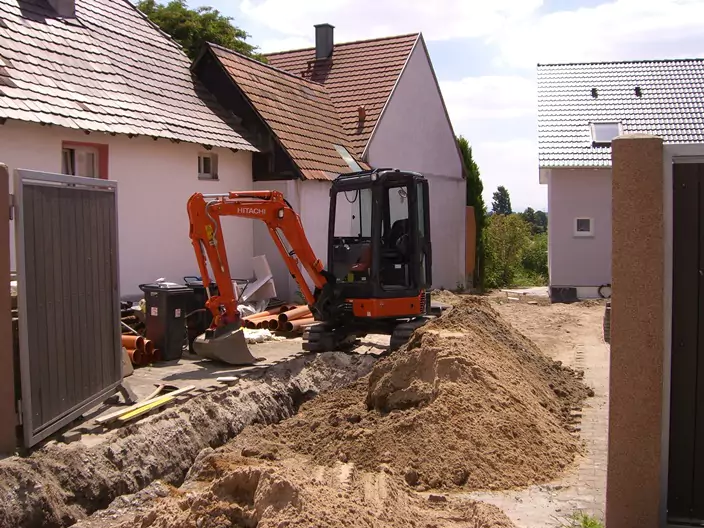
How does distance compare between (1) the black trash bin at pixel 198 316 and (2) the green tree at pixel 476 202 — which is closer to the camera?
(1) the black trash bin at pixel 198 316

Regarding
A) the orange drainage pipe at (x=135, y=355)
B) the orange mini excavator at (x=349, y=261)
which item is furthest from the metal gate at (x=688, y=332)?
the orange drainage pipe at (x=135, y=355)

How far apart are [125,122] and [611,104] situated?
46.1 ft

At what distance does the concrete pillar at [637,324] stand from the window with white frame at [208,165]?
1249 cm

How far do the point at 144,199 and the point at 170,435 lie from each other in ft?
25.2

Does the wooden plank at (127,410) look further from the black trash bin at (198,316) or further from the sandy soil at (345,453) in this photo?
the black trash bin at (198,316)

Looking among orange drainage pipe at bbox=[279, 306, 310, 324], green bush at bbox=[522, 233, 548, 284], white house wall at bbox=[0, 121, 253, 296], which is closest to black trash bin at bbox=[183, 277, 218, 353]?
orange drainage pipe at bbox=[279, 306, 310, 324]

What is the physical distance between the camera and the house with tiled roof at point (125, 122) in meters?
12.3

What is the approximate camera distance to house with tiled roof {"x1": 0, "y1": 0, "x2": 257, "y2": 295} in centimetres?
1227

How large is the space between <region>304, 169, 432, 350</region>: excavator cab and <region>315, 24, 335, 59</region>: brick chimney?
13.8m

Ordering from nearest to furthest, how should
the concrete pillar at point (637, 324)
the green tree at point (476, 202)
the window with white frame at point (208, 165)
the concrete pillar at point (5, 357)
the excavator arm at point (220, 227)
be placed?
the concrete pillar at point (637, 324) < the concrete pillar at point (5, 357) < the excavator arm at point (220, 227) < the window with white frame at point (208, 165) < the green tree at point (476, 202)

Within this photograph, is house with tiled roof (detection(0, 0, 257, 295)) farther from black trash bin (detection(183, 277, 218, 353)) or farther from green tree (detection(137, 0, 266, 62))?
green tree (detection(137, 0, 266, 62))

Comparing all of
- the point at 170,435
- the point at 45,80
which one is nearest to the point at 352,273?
the point at 170,435

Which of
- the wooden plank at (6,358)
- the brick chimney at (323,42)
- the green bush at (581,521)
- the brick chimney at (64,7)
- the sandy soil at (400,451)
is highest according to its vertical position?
the brick chimney at (323,42)

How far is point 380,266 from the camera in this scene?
1155 cm
